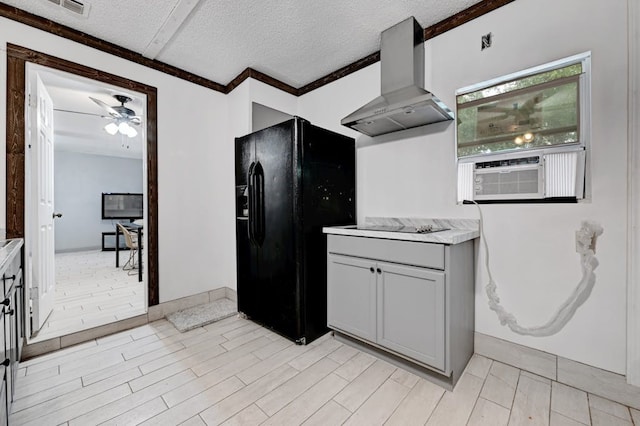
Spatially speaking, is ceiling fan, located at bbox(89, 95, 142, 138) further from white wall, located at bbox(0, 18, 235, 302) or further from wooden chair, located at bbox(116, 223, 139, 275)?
wooden chair, located at bbox(116, 223, 139, 275)

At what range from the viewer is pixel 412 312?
68.6 inches

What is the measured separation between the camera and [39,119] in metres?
2.21

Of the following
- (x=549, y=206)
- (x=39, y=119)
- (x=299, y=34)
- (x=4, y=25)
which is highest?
(x=299, y=34)

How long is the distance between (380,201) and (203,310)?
7.12ft

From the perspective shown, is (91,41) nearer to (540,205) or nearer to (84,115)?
(84,115)

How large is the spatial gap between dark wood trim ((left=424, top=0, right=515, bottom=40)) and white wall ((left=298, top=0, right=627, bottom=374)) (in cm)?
4

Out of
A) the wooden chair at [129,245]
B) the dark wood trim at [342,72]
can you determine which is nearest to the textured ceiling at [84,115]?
the dark wood trim at [342,72]

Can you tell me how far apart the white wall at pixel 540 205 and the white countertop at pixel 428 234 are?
0.06 m

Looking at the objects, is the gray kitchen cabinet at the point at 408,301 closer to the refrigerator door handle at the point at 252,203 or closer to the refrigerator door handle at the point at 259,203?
the refrigerator door handle at the point at 259,203

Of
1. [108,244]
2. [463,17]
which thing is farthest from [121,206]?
[463,17]

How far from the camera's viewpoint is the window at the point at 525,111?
1632mm

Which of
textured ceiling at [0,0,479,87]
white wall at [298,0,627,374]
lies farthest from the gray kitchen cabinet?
textured ceiling at [0,0,479,87]

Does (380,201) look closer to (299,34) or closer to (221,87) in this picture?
(299,34)

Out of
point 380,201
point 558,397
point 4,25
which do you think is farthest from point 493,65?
point 4,25
